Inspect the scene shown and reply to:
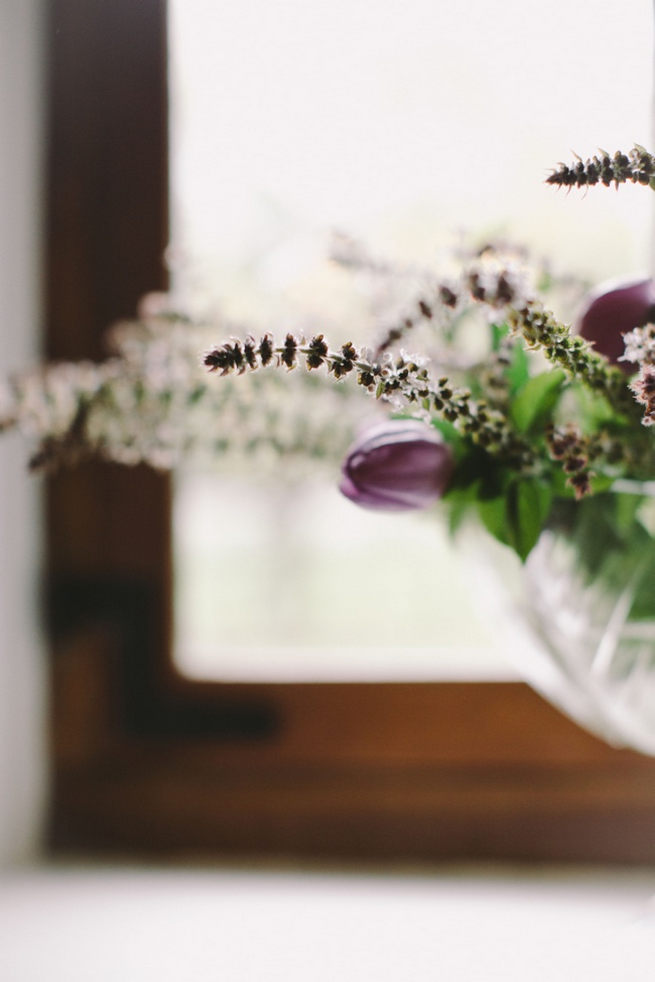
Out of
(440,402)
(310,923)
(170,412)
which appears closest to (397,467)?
(440,402)

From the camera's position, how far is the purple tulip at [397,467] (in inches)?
14.7

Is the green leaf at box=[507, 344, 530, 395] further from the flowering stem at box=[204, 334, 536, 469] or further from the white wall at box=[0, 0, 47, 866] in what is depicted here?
the white wall at box=[0, 0, 47, 866]

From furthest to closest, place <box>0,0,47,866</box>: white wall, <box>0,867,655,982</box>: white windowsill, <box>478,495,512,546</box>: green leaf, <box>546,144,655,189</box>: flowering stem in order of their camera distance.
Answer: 1. <box>0,0,47,866</box>: white wall
2. <box>0,867,655,982</box>: white windowsill
3. <box>478,495,512,546</box>: green leaf
4. <box>546,144,655,189</box>: flowering stem

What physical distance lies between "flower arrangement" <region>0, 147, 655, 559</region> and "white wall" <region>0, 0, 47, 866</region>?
224mm

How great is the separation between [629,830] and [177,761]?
0.37 m

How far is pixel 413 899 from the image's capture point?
2.22ft

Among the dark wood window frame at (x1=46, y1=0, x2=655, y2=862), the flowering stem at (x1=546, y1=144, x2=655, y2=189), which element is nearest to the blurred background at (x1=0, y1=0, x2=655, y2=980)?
the dark wood window frame at (x1=46, y1=0, x2=655, y2=862)

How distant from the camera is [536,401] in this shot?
394 millimetres

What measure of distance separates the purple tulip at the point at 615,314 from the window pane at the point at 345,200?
1.10 ft

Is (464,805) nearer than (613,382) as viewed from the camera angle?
No

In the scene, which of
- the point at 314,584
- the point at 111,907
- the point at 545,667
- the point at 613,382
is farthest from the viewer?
the point at 314,584

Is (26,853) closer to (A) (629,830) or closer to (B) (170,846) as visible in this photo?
(B) (170,846)

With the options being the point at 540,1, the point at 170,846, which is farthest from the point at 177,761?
the point at 540,1

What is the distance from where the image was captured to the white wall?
0.72 meters
